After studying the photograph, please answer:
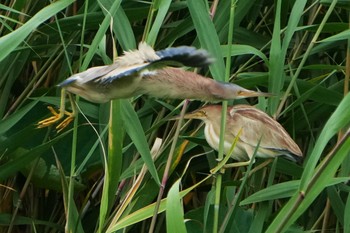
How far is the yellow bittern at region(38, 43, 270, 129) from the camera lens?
1069 millimetres

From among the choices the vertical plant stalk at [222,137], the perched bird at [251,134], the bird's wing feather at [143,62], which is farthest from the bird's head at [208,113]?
the bird's wing feather at [143,62]

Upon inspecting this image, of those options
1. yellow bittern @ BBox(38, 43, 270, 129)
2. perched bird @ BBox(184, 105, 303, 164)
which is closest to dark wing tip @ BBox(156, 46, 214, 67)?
yellow bittern @ BBox(38, 43, 270, 129)

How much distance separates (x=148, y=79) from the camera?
1187 millimetres

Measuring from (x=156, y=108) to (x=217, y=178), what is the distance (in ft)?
1.82

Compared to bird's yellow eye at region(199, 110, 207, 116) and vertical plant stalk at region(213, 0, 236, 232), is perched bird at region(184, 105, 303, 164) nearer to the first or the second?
bird's yellow eye at region(199, 110, 207, 116)

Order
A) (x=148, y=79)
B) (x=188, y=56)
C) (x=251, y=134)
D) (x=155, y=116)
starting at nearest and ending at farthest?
(x=188, y=56) < (x=148, y=79) < (x=251, y=134) < (x=155, y=116)

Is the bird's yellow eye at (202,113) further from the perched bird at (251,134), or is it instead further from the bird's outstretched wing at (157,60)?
the bird's outstretched wing at (157,60)

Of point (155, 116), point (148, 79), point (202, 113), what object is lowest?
point (155, 116)

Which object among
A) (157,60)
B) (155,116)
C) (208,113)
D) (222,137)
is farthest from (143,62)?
(155,116)

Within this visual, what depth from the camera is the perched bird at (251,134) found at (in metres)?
1.54

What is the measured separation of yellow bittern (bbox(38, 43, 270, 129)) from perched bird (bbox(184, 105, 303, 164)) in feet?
0.72

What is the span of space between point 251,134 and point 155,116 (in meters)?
0.43

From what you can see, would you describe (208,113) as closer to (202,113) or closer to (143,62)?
(202,113)

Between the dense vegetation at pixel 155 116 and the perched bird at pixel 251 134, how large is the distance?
0.14 feet
